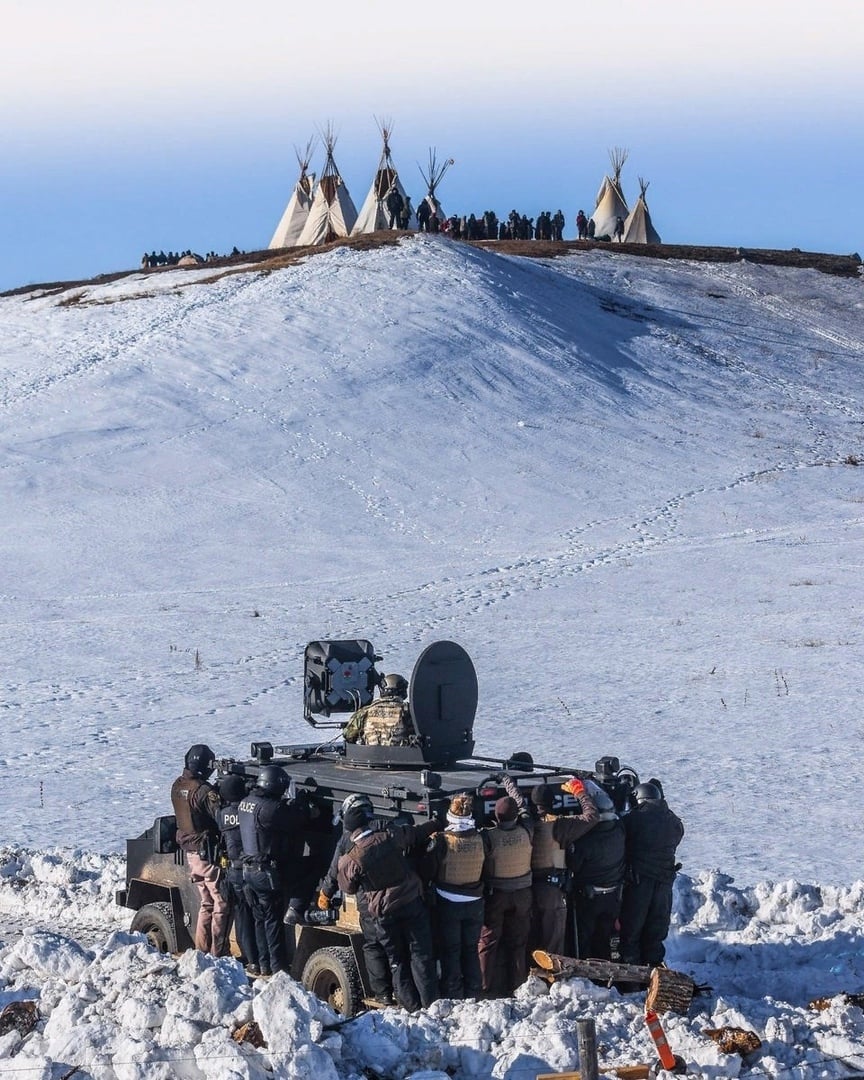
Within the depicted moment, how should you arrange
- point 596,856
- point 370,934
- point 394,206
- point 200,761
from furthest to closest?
point 394,206, point 200,761, point 596,856, point 370,934

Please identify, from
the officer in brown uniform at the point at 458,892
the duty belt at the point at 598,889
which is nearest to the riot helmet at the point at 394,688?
the officer in brown uniform at the point at 458,892

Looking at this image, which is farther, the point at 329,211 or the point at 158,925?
the point at 329,211

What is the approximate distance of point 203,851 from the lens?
11.4 metres

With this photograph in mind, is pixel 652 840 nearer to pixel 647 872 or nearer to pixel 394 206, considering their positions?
pixel 647 872

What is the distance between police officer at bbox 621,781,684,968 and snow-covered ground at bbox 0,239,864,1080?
2.10 ft

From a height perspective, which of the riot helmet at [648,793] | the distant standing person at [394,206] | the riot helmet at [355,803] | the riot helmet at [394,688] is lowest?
the riot helmet at [648,793]

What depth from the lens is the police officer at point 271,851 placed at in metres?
10.6

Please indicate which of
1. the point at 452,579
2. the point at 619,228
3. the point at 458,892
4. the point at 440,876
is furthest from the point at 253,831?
the point at 619,228

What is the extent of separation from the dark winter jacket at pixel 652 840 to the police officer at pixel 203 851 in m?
2.87

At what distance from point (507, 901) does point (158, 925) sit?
3.18m

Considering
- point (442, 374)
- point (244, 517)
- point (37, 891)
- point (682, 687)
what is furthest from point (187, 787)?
point (442, 374)

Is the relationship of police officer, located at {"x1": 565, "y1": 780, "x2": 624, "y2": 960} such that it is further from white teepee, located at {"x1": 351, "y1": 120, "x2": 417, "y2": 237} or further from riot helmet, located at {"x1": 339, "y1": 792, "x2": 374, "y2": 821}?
white teepee, located at {"x1": 351, "y1": 120, "x2": 417, "y2": 237}

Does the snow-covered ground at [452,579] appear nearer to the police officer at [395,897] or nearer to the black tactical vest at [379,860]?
the police officer at [395,897]

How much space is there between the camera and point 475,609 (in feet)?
86.9
